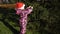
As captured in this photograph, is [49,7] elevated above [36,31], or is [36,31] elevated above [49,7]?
[49,7]

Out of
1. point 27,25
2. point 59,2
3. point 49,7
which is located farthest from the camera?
point 27,25

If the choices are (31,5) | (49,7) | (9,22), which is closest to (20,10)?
(31,5)

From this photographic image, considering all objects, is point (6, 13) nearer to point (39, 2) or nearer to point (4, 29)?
point (4, 29)

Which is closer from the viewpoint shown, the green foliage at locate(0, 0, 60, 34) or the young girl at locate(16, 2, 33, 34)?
the young girl at locate(16, 2, 33, 34)

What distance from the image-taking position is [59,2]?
15.8ft

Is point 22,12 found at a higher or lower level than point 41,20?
higher

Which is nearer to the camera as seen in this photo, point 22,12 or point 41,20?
point 22,12

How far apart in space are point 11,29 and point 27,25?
471 mm

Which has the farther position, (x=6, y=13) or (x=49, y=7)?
(x=6, y=13)

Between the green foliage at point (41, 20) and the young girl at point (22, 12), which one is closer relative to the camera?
the young girl at point (22, 12)

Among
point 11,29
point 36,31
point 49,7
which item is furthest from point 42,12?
point 11,29

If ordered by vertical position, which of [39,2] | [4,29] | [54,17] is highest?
[39,2]

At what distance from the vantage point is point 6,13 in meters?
6.33

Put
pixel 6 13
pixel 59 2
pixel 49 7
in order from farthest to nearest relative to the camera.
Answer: pixel 6 13
pixel 49 7
pixel 59 2
